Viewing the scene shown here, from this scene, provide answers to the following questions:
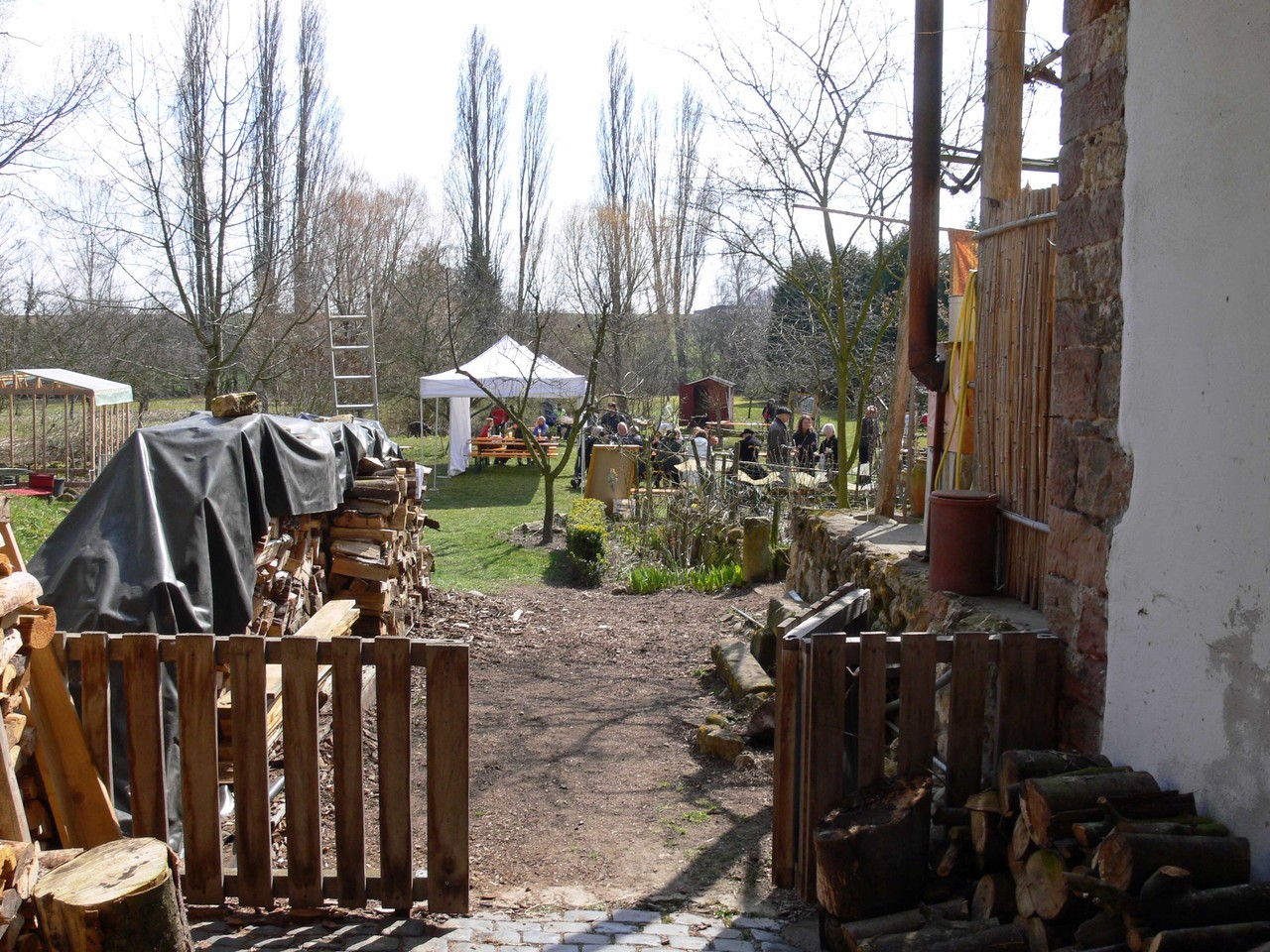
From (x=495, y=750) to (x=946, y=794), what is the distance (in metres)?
2.99

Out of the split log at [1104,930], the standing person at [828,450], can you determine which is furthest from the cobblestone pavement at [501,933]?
the standing person at [828,450]

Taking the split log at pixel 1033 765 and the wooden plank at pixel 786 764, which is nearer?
the split log at pixel 1033 765

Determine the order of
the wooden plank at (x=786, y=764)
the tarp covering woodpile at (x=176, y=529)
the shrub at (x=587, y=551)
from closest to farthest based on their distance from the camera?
the wooden plank at (x=786, y=764), the tarp covering woodpile at (x=176, y=529), the shrub at (x=587, y=551)

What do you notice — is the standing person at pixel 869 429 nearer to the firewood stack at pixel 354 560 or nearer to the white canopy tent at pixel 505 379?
the white canopy tent at pixel 505 379

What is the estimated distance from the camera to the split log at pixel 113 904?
8.73ft

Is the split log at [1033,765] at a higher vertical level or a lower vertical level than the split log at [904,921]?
higher

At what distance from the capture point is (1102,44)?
345 centimetres

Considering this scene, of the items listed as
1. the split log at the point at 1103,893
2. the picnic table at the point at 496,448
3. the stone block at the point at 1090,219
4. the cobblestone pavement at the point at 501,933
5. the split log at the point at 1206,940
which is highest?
the stone block at the point at 1090,219

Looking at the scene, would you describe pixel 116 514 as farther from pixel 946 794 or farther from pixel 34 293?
pixel 34 293

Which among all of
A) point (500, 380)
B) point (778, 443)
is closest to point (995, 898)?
point (778, 443)

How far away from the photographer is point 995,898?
115 inches

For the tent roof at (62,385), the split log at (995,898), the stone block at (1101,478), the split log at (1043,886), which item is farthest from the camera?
the tent roof at (62,385)

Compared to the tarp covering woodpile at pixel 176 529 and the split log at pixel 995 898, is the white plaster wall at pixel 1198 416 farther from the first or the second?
the tarp covering woodpile at pixel 176 529

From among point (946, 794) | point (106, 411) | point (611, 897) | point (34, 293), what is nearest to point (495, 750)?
point (611, 897)
